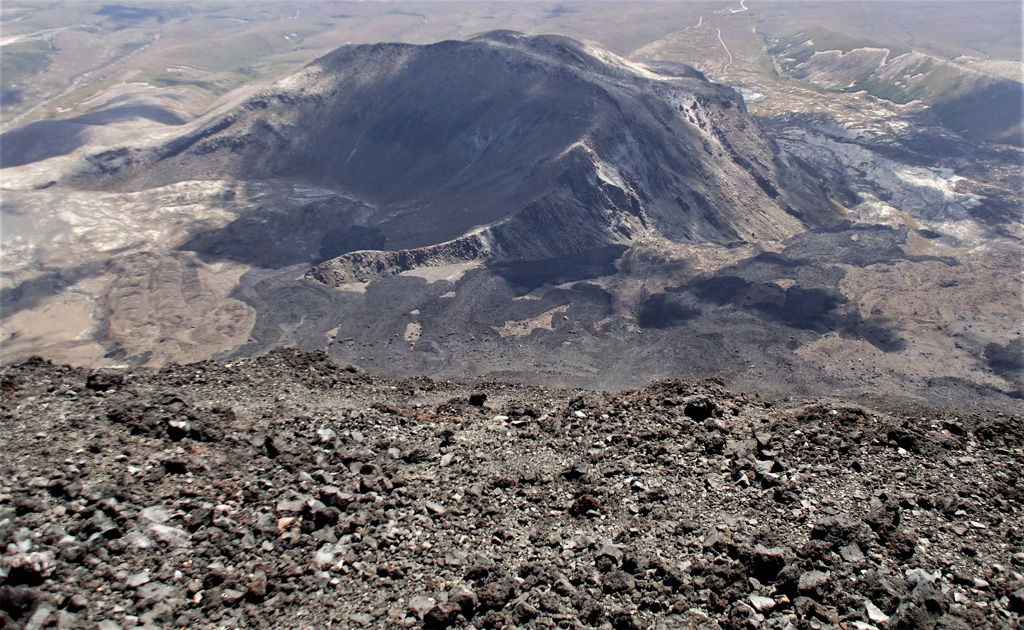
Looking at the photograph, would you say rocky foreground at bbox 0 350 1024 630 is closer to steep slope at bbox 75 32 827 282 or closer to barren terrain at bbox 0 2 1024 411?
barren terrain at bbox 0 2 1024 411

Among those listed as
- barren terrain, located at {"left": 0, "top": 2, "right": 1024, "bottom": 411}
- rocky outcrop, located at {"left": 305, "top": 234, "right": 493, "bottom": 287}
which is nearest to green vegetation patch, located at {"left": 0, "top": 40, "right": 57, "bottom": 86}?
barren terrain, located at {"left": 0, "top": 2, "right": 1024, "bottom": 411}

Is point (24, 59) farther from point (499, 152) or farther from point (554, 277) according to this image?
point (554, 277)

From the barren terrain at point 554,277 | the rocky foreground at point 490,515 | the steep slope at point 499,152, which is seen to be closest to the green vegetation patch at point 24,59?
the barren terrain at point 554,277

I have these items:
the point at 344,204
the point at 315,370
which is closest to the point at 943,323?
the point at 315,370

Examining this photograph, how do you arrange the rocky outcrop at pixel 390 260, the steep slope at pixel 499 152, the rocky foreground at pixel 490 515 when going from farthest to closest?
1. the steep slope at pixel 499 152
2. the rocky outcrop at pixel 390 260
3. the rocky foreground at pixel 490 515

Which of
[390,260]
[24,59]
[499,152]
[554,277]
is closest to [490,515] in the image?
[554,277]

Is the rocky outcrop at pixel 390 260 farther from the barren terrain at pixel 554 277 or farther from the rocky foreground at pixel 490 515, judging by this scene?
the rocky foreground at pixel 490 515
